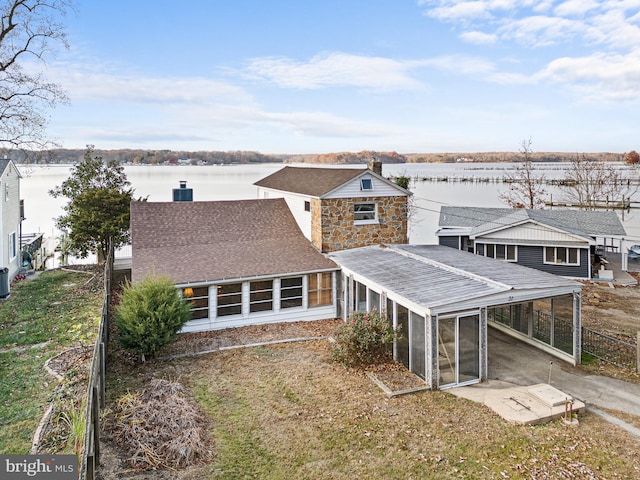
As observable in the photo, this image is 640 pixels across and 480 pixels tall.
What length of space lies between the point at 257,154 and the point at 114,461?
2440 inches

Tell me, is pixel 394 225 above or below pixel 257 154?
below

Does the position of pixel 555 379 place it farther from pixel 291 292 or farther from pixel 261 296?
pixel 261 296

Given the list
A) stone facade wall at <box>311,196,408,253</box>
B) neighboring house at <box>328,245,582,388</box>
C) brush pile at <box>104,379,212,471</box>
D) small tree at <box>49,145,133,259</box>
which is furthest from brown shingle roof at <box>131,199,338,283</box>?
small tree at <box>49,145,133,259</box>

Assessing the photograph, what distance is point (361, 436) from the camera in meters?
7.63

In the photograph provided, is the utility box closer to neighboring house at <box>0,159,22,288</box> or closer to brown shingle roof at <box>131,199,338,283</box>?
neighboring house at <box>0,159,22,288</box>

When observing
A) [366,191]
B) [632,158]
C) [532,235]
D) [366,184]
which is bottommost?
[532,235]

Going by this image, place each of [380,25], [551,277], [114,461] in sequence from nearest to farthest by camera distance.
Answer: [114,461], [551,277], [380,25]

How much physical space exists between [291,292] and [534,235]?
573 inches

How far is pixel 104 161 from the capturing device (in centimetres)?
2544

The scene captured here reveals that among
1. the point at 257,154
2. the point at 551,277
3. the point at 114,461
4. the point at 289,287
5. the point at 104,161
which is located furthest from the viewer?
the point at 257,154

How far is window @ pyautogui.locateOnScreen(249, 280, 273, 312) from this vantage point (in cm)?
1436

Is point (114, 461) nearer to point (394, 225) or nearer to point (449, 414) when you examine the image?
point (449, 414)

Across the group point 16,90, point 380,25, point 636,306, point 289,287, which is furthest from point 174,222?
point 636,306

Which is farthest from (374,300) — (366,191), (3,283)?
(3,283)
